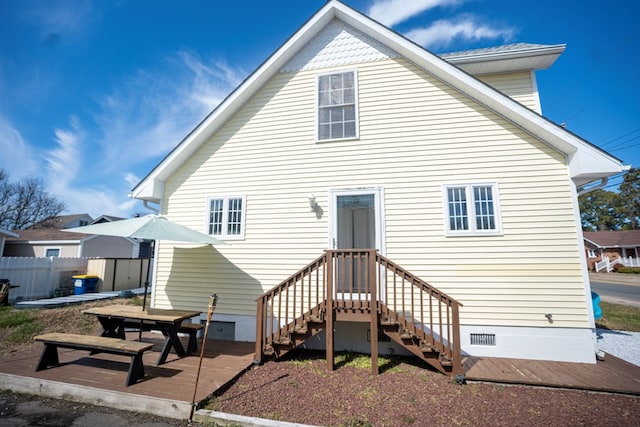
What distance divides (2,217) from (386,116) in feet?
155

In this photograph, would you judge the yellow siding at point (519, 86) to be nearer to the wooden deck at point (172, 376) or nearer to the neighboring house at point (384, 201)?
the neighboring house at point (384, 201)

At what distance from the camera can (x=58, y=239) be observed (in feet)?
63.4

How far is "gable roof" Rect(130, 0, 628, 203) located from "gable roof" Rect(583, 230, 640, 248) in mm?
46524

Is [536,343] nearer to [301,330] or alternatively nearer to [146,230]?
[301,330]

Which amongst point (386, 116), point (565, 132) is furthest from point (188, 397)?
point (565, 132)

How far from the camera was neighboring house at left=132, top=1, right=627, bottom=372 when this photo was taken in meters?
5.43

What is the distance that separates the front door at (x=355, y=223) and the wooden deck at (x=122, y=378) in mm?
2717

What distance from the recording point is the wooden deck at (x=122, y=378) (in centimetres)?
380

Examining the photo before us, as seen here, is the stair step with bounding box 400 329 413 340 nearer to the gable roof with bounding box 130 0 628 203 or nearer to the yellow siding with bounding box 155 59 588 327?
the yellow siding with bounding box 155 59 588 327

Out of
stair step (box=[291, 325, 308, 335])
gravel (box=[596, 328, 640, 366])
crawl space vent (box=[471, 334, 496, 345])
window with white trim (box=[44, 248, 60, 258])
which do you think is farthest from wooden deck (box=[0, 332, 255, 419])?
window with white trim (box=[44, 248, 60, 258])

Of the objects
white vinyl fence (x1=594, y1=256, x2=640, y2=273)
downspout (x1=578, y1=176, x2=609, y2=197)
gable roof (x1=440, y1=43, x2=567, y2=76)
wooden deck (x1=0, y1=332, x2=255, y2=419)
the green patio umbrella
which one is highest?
gable roof (x1=440, y1=43, x2=567, y2=76)

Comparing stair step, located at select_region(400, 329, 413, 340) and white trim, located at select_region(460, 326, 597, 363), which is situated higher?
stair step, located at select_region(400, 329, 413, 340)

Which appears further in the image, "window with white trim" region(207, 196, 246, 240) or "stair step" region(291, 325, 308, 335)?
"window with white trim" region(207, 196, 246, 240)

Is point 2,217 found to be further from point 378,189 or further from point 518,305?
point 518,305
